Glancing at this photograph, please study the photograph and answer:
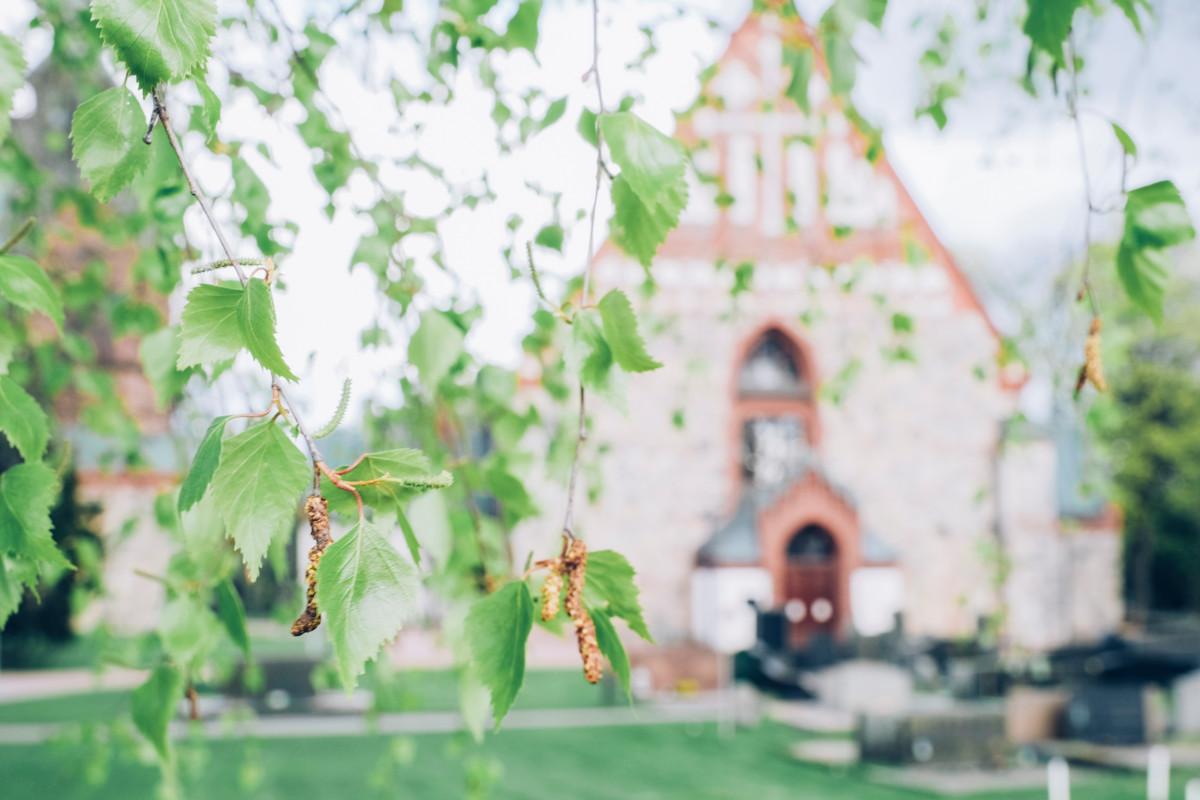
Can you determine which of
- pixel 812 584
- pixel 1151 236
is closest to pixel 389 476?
pixel 1151 236

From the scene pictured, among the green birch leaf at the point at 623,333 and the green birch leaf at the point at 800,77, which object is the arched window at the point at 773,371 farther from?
the green birch leaf at the point at 623,333

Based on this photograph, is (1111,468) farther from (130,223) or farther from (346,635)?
(346,635)

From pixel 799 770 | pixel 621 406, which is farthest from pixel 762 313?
pixel 621 406

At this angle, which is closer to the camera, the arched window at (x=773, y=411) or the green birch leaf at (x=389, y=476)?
the green birch leaf at (x=389, y=476)

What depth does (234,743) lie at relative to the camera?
369 inches

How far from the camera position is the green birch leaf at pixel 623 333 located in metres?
1.10

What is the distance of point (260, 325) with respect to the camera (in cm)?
82

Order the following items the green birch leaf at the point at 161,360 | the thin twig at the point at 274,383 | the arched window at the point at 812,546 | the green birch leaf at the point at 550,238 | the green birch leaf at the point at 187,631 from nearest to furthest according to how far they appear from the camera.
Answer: the thin twig at the point at 274,383
the green birch leaf at the point at 187,631
the green birch leaf at the point at 161,360
the green birch leaf at the point at 550,238
the arched window at the point at 812,546

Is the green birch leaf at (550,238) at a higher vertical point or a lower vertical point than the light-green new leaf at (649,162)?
higher

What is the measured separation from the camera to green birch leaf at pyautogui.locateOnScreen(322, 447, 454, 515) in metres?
0.89

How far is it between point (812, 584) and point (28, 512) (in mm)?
16704

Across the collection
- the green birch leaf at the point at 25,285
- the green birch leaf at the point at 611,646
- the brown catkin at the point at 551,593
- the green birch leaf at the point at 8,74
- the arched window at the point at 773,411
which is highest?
the arched window at the point at 773,411

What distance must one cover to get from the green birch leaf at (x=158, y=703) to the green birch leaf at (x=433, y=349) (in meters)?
0.50

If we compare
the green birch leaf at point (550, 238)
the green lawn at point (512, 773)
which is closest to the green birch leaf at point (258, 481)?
the green birch leaf at point (550, 238)
